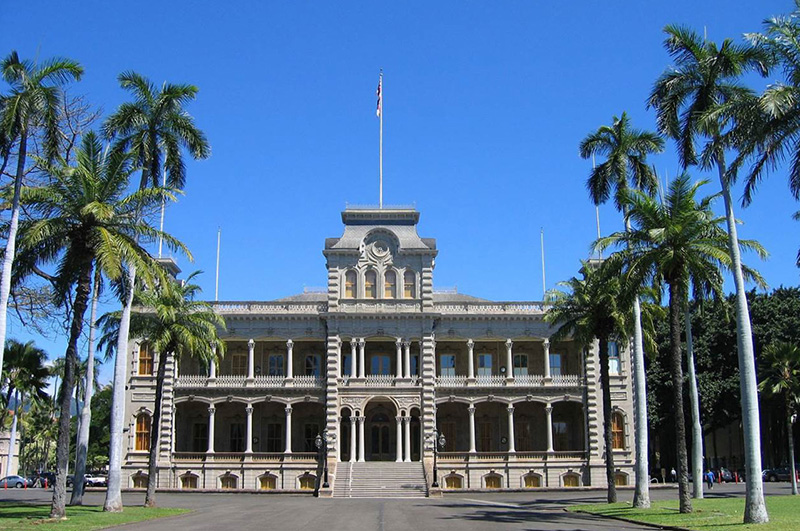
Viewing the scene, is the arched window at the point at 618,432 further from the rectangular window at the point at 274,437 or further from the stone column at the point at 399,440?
the rectangular window at the point at 274,437

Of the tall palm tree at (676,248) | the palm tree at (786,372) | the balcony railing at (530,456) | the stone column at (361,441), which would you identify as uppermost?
the tall palm tree at (676,248)

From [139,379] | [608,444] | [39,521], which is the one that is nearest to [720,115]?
[608,444]

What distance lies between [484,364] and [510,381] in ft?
9.40

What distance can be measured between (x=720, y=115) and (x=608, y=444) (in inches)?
720

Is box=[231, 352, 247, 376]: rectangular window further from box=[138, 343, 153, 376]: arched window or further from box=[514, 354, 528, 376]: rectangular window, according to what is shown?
box=[514, 354, 528, 376]: rectangular window

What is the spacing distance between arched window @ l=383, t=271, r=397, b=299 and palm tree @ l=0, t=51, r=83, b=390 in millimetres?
32504

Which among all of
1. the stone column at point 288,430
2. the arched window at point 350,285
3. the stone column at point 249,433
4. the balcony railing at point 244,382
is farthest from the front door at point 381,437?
the arched window at point 350,285

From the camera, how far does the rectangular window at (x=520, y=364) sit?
61.3m

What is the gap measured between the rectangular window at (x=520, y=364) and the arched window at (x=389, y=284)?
33.8ft

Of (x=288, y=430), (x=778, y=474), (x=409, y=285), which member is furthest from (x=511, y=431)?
(x=778, y=474)

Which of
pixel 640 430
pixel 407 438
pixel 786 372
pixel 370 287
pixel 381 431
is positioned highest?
pixel 370 287

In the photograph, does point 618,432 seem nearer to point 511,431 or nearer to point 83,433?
point 511,431

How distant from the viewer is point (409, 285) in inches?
2333

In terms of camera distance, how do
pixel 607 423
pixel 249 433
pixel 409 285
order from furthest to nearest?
pixel 409 285, pixel 249 433, pixel 607 423
